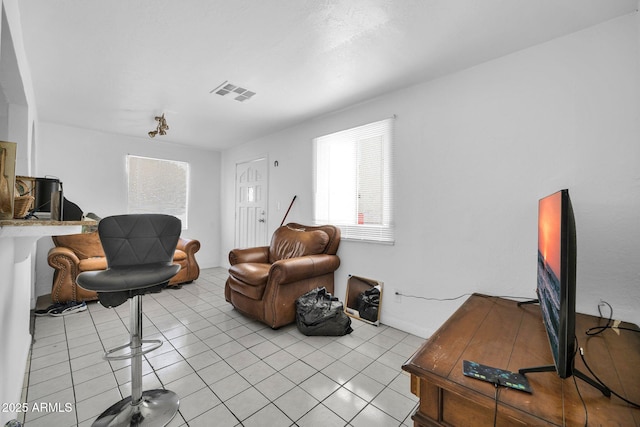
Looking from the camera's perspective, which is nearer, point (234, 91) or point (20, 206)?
point (20, 206)

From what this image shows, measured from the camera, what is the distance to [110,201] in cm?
431

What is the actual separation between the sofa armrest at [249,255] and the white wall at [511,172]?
116 cm

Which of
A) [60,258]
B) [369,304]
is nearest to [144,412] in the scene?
[369,304]

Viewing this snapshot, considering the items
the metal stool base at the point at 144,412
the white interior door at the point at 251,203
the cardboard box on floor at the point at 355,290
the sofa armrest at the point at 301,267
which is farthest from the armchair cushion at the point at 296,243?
the metal stool base at the point at 144,412

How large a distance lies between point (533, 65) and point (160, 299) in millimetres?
4613

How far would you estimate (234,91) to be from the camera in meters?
2.81

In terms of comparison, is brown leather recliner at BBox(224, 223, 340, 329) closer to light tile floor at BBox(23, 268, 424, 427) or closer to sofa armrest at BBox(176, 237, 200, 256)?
light tile floor at BBox(23, 268, 424, 427)

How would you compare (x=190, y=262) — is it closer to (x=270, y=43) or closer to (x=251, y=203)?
(x=251, y=203)

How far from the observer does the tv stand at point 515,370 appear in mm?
850

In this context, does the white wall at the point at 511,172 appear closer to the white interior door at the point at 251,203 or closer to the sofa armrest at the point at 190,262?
the white interior door at the point at 251,203

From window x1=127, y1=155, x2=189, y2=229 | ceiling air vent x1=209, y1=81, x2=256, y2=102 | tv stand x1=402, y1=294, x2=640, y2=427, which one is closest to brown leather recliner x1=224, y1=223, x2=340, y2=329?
tv stand x1=402, y1=294, x2=640, y2=427

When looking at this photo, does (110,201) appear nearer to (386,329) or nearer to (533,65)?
(386,329)

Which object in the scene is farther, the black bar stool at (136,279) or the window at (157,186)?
the window at (157,186)

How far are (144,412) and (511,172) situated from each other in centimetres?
292
